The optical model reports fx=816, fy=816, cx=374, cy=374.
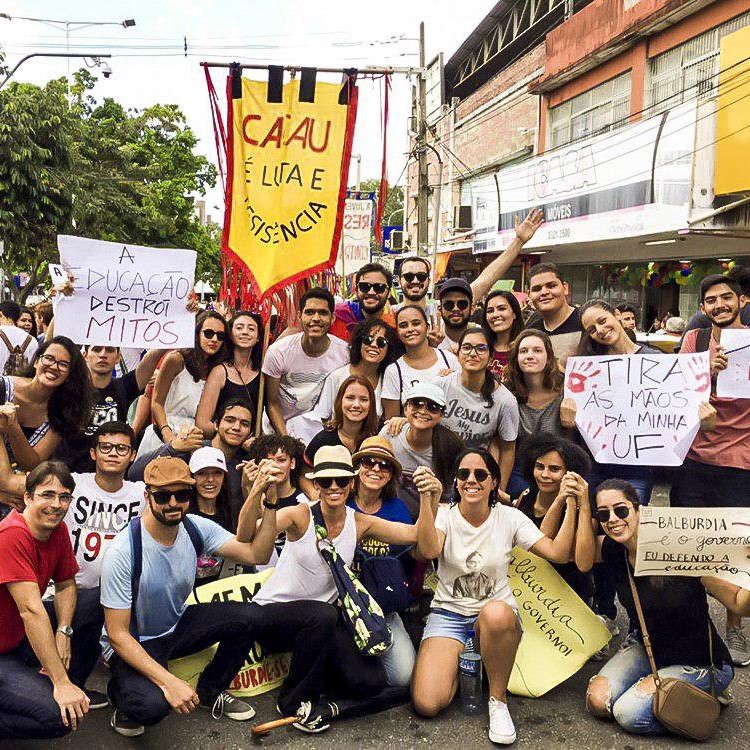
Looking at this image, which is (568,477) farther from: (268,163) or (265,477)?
(268,163)

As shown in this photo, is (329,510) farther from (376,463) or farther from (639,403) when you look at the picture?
(639,403)

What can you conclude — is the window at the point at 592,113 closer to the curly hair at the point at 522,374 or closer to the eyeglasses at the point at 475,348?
the curly hair at the point at 522,374

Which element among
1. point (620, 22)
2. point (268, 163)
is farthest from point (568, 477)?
point (620, 22)

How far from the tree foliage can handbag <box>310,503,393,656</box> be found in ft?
42.4

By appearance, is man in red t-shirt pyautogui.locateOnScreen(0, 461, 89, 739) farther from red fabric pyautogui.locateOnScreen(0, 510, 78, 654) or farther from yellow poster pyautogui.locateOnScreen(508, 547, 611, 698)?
yellow poster pyautogui.locateOnScreen(508, 547, 611, 698)

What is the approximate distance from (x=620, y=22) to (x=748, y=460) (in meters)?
14.1

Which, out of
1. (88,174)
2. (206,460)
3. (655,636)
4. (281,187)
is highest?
(88,174)

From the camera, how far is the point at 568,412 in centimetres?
470

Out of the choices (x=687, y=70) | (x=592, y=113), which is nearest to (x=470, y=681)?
(x=687, y=70)

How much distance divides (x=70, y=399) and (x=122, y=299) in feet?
3.30

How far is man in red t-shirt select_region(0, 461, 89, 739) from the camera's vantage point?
3314 mm

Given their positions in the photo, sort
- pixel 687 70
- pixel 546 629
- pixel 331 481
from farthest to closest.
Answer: pixel 687 70 → pixel 546 629 → pixel 331 481

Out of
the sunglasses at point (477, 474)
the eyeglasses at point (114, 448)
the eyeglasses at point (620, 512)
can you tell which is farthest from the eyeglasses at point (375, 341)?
the eyeglasses at point (620, 512)

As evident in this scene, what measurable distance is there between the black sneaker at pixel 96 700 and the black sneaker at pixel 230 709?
48cm
